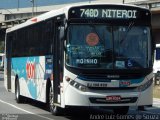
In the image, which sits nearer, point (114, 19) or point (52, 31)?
point (114, 19)

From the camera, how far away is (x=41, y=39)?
18891mm

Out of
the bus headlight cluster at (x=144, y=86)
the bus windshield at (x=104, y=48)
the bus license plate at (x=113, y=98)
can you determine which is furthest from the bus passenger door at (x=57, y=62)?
the bus headlight cluster at (x=144, y=86)

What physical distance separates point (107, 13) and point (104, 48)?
41.1 inches

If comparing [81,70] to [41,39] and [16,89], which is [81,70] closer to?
[41,39]

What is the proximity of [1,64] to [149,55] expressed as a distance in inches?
3167

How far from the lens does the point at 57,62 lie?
1636cm

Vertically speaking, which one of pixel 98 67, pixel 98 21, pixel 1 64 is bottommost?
pixel 1 64

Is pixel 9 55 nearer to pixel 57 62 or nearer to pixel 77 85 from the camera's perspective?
pixel 57 62

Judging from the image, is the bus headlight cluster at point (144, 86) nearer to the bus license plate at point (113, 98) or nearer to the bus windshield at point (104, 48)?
the bus windshield at point (104, 48)

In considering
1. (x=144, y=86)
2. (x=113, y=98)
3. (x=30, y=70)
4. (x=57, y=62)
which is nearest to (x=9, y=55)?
(x=30, y=70)

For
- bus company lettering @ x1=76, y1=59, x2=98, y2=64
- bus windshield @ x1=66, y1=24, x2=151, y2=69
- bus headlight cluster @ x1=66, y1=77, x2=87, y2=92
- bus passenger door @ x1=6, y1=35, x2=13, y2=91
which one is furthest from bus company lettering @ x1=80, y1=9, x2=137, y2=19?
bus passenger door @ x1=6, y1=35, x2=13, y2=91

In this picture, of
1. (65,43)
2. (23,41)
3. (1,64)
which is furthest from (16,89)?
(1,64)

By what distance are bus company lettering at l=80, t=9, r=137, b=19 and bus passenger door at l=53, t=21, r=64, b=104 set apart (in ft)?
3.56

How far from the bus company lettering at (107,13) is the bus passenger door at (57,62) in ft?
3.56
